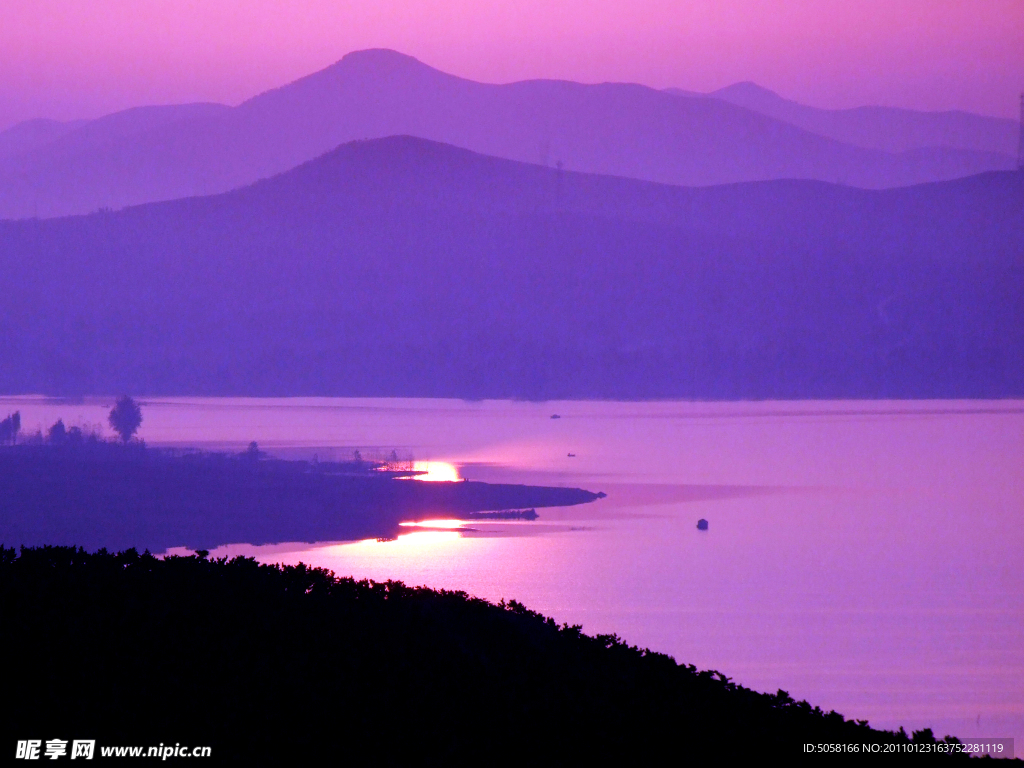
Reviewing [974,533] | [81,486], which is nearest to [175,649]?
[81,486]

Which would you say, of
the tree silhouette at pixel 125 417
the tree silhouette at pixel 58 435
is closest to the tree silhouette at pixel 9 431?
the tree silhouette at pixel 58 435

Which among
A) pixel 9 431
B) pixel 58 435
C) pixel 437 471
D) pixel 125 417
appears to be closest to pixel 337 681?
pixel 437 471

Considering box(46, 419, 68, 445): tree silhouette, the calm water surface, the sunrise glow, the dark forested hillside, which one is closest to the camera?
the dark forested hillside

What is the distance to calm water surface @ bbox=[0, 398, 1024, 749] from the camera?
37844 millimetres

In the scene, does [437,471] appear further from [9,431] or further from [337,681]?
[337,681]

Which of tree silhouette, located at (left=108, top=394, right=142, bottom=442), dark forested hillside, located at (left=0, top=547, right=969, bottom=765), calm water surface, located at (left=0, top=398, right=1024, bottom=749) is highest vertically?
tree silhouette, located at (left=108, top=394, right=142, bottom=442)

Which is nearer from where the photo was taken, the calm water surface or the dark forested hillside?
the dark forested hillside

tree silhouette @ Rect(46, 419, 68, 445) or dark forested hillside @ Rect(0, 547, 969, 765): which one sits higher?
tree silhouette @ Rect(46, 419, 68, 445)

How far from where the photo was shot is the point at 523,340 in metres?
197

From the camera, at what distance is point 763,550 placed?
57.7 m

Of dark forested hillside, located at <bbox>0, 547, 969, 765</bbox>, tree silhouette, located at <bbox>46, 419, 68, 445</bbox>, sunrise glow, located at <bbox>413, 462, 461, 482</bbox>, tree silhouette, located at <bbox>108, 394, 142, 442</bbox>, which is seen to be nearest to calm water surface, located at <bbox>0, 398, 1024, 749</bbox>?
sunrise glow, located at <bbox>413, 462, 461, 482</bbox>

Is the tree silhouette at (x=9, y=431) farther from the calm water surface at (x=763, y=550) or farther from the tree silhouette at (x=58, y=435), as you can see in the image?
the calm water surface at (x=763, y=550)

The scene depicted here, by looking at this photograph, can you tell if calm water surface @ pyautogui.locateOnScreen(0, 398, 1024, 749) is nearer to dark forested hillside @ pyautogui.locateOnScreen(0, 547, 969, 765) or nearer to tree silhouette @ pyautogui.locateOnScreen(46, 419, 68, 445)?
tree silhouette @ pyautogui.locateOnScreen(46, 419, 68, 445)

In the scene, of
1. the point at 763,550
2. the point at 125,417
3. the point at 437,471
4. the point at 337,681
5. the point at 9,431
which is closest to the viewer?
the point at 337,681
